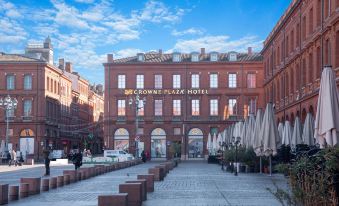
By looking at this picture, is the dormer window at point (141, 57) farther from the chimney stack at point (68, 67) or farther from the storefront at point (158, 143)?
the chimney stack at point (68, 67)

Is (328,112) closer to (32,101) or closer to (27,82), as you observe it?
(32,101)

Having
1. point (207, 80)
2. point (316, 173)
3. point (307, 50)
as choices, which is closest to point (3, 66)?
point (207, 80)

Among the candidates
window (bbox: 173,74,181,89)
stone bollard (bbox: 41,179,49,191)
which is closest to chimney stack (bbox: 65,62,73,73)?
window (bbox: 173,74,181,89)

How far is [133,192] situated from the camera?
616 inches

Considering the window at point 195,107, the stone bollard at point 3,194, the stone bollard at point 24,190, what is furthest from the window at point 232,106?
the stone bollard at point 3,194

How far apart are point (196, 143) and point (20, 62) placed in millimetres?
25156

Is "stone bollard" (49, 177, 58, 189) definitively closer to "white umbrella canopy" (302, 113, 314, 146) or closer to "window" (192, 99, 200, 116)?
"white umbrella canopy" (302, 113, 314, 146)

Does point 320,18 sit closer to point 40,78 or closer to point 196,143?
point 196,143

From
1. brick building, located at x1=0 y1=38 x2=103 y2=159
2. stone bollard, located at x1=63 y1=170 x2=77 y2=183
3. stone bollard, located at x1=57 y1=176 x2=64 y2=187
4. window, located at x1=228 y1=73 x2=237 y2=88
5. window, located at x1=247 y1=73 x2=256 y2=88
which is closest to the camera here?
stone bollard, located at x1=57 y1=176 x2=64 y2=187

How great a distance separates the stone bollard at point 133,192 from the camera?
613 inches

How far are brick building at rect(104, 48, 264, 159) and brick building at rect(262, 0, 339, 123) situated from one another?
18045 mm

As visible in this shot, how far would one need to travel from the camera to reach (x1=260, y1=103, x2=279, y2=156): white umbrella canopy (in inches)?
1121

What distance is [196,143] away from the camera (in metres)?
78.7

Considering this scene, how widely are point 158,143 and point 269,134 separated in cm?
5031
